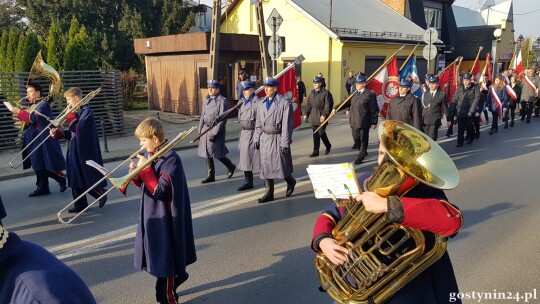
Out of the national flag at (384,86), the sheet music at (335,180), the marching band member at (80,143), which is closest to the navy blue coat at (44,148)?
the marching band member at (80,143)

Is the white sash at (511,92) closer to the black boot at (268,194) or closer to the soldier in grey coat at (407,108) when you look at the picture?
the soldier in grey coat at (407,108)

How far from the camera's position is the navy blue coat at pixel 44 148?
22.2ft

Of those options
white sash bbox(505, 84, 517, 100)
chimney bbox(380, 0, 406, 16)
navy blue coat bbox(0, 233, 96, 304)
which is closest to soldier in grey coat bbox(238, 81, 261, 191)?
navy blue coat bbox(0, 233, 96, 304)

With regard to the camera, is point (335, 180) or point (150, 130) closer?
point (335, 180)

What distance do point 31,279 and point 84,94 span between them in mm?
12702

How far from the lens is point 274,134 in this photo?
21.9 feet

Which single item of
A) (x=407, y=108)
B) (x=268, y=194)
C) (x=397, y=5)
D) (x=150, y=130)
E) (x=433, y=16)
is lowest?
(x=268, y=194)

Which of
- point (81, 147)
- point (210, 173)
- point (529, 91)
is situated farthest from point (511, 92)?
point (81, 147)

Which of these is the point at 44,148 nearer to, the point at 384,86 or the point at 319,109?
the point at 319,109

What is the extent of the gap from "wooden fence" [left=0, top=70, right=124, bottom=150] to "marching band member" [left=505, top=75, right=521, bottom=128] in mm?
13491

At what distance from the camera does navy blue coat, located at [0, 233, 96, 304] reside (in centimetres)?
147

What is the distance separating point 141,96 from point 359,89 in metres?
18.8

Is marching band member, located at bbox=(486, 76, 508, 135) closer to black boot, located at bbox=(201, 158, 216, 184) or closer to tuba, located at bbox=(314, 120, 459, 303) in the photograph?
black boot, located at bbox=(201, 158, 216, 184)

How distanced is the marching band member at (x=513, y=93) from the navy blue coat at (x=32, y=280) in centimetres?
1645
